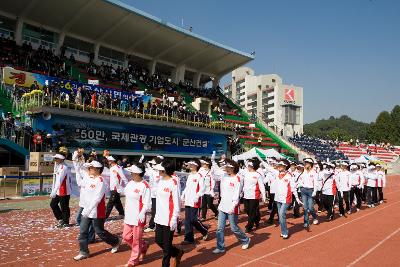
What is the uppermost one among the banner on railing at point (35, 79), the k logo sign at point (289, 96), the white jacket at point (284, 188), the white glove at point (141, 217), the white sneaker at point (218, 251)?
the k logo sign at point (289, 96)

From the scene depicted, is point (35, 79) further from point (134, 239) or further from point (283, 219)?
point (134, 239)

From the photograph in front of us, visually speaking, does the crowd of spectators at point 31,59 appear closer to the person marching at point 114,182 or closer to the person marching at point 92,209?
the person marching at point 114,182

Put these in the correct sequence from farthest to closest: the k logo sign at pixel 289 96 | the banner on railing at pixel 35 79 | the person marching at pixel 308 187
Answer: the k logo sign at pixel 289 96
the banner on railing at pixel 35 79
the person marching at pixel 308 187

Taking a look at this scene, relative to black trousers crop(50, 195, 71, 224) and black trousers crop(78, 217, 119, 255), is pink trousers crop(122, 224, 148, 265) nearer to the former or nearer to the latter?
black trousers crop(78, 217, 119, 255)

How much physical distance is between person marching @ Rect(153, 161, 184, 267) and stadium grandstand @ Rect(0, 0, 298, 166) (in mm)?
14645

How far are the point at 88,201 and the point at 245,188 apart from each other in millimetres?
4512

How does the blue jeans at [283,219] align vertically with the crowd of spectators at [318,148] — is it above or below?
below

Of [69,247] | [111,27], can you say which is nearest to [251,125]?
[111,27]

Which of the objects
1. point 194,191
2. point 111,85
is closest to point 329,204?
point 194,191

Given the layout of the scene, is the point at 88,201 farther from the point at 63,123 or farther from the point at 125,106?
the point at 125,106

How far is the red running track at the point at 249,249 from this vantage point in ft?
24.2

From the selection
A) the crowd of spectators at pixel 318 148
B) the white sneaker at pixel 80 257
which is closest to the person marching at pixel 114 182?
the white sneaker at pixel 80 257

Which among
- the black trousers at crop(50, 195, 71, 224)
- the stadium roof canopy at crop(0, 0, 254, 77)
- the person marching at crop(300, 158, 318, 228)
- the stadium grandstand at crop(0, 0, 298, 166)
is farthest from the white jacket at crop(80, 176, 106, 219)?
the stadium roof canopy at crop(0, 0, 254, 77)

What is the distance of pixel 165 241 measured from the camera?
21.3 feet
